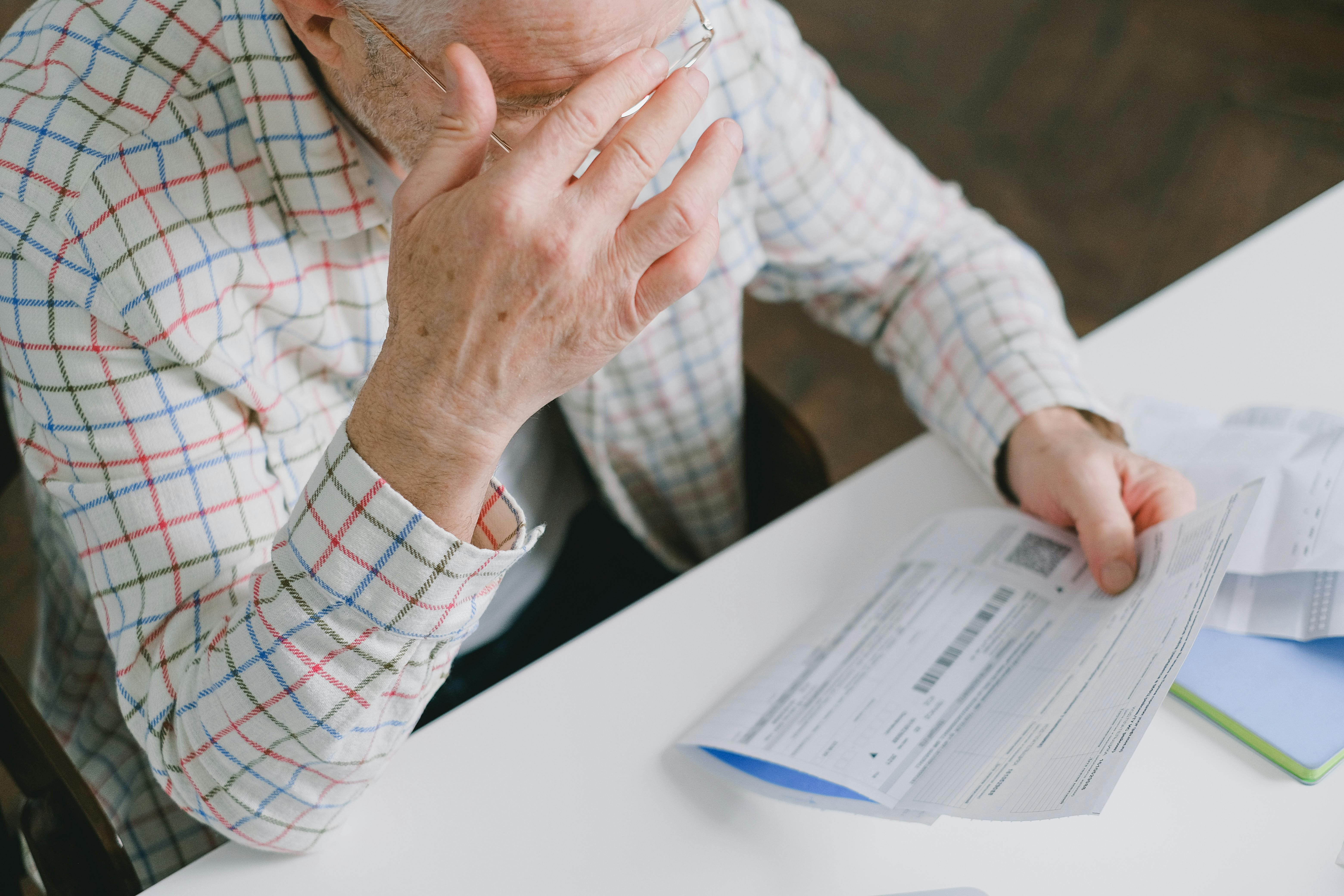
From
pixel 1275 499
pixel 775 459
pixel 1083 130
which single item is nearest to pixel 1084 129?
pixel 1083 130

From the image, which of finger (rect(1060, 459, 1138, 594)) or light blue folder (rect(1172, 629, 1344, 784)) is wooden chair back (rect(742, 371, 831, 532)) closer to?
finger (rect(1060, 459, 1138, 594))

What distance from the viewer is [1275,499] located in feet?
2.84

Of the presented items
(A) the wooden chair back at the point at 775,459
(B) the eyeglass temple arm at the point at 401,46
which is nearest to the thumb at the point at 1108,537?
(A) the wooden chair back at the point at 775,459

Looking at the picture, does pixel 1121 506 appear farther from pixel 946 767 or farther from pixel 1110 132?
pixel 1110 132

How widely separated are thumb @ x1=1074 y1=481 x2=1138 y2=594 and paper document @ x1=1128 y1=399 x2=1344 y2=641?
0.07 m

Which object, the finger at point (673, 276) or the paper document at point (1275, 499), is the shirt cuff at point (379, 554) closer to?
the finger at point (673, 276)

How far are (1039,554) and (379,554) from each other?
1.79 feet

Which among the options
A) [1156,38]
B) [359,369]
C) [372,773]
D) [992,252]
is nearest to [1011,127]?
[1156,38]

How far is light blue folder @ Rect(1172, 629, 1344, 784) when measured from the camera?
0.76 m

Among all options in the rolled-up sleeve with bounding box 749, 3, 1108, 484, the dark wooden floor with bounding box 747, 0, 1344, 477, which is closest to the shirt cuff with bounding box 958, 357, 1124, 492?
the rolled-up sleeve with bounding box 749, 3, 1108, 484

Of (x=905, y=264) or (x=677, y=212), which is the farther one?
(x=905, y=264)

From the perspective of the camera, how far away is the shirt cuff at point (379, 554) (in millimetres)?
693

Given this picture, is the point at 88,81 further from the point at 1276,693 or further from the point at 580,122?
the point at 1276,693

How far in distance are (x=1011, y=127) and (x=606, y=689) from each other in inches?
85.0
